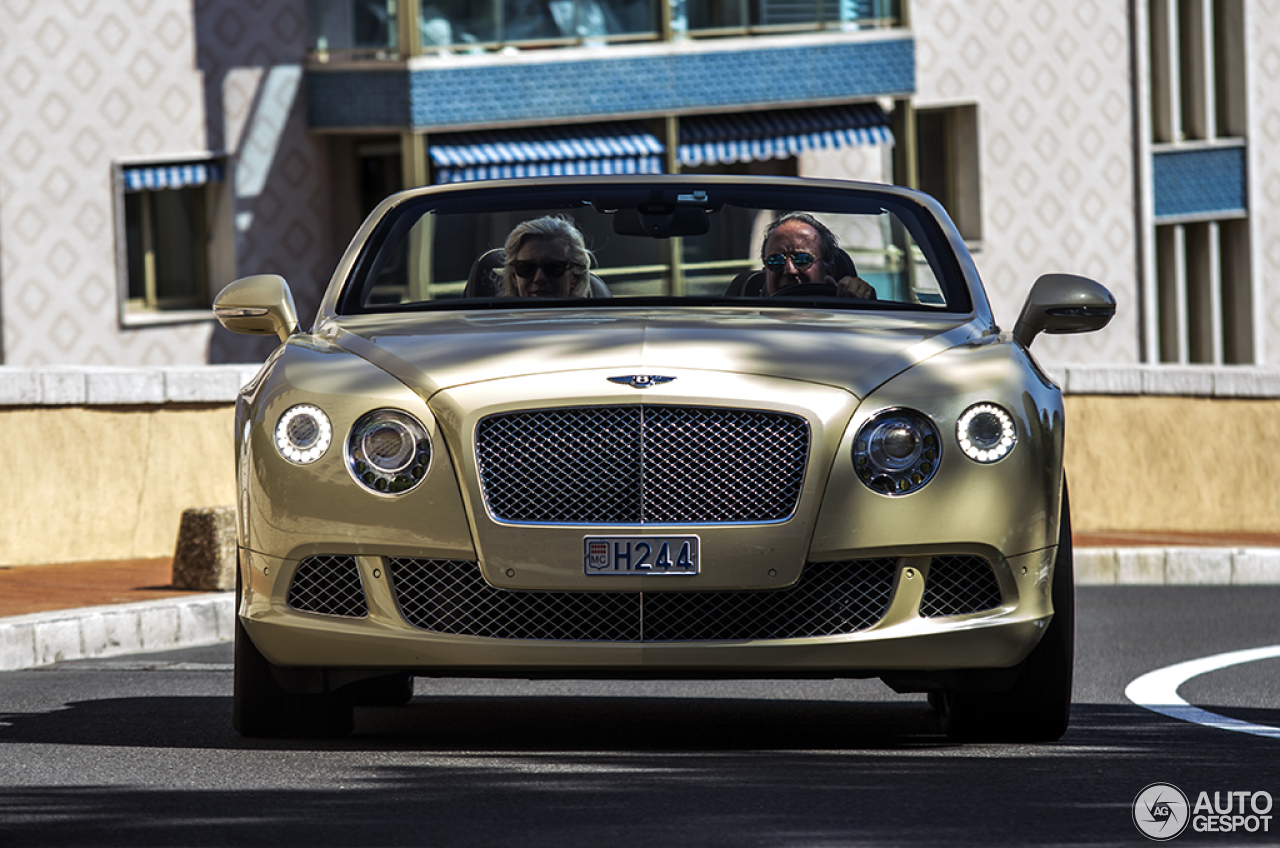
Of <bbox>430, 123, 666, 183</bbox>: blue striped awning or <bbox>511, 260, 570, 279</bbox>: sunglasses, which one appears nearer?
<bbox>511, 260, 570, 279</bbox>: sunglasses

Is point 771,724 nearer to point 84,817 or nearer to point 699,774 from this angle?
point 699,774

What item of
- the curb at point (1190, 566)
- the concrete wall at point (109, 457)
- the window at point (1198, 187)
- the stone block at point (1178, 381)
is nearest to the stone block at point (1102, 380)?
the stone block at point (1178, 381)

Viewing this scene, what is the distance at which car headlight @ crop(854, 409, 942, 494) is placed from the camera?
5832 millimetres

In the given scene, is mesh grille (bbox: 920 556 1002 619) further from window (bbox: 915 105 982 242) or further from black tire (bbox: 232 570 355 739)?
window (bbox: 915 105 982 242)

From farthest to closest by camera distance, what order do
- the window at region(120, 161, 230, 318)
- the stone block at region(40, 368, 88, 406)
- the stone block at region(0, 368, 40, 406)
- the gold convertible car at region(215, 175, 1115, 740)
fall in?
the window at region(120, 161, 230, 318) < the stone block at region(40, 368, 88, 406) < the stone block at region(0, 368, 40, 406) < the gold convertible car at region(215, 175, 1115, 740)

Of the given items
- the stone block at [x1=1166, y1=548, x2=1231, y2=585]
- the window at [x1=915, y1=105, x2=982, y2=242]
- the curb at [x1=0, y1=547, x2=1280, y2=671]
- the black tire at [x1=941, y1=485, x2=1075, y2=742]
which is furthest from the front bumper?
the window at [x1=915, y1=105, x2=982, y2=242]

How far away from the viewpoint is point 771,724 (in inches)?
276

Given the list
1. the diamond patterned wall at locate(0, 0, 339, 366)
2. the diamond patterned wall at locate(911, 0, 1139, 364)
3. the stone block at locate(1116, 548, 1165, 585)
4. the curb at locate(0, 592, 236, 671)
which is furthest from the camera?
the diamond patterned wall at locate(911, 0, 1139, 364)

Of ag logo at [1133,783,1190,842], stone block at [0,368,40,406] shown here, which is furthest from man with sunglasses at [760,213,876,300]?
stone block at [0,368,40,406]

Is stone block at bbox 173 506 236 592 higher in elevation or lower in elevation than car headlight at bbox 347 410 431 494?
lower

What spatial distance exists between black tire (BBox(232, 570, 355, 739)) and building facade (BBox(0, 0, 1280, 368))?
18298 mm

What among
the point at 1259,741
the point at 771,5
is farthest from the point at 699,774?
the point at 771,5

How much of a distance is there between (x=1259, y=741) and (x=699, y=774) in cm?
180

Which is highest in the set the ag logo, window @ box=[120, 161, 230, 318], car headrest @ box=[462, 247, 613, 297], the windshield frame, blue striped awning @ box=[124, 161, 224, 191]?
blue striped awning @ box=[124, 161, 224, 191]
